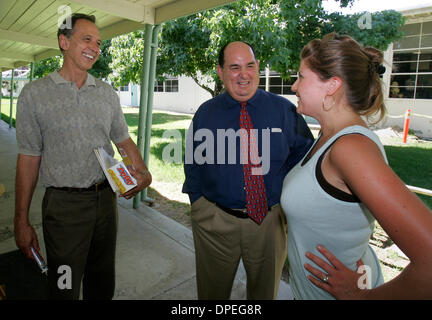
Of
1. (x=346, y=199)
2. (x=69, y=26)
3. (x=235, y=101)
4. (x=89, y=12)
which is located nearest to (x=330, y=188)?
(x=346, y=199)

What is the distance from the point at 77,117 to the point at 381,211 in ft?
5.84

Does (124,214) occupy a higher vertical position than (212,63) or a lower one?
lower

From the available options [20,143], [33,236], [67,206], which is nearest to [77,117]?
[20,143]

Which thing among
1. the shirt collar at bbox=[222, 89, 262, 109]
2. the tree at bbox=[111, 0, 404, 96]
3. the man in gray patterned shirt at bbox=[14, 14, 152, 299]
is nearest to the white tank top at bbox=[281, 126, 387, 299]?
the shirt collar at bbox=[222, 89, 262, 109]

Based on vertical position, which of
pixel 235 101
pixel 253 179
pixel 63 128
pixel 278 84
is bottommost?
pixel 253 179

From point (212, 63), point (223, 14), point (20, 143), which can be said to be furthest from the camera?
point (212, 63)

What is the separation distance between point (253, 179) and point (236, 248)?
509 mm

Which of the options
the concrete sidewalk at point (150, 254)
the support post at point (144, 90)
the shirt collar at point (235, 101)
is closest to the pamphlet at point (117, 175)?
the shirt collar at point (235, 101)

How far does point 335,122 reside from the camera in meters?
1.28

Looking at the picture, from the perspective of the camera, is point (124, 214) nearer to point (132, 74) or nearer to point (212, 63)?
point (212, 63)

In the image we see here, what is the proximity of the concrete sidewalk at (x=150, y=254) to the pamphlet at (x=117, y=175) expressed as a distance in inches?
56.0

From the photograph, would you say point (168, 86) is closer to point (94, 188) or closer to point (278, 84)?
point (278, 84)

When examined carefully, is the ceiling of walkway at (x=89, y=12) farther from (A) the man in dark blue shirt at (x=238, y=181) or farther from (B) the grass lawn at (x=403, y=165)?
(B) the grass lawn at (x=403, y=165)

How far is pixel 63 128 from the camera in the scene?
6.19 feet
